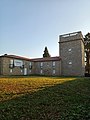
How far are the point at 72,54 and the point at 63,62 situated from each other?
344 cm

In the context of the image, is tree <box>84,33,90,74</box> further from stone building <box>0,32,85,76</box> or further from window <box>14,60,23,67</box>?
window <box>14,60,23,67</box>

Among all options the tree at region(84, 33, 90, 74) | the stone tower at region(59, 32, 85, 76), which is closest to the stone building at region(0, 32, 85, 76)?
the stone tower at region(59, 32, 85, 76)

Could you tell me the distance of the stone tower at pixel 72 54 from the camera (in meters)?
47.1

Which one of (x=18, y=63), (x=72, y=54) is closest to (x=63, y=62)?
(x=72, y=54)

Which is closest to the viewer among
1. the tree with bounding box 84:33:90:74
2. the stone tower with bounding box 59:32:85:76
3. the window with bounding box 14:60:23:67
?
the stone tower with bounding box 59:32:85:76

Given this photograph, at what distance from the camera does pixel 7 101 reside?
11203 millimetres

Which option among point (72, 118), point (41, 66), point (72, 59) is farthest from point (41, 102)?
point (41, 66)

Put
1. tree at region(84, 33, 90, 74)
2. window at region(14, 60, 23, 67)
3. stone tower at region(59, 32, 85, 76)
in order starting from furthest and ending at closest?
tree at region(84, 33, 90, 74)
window at region(14, 60, 23, 67)
stone tower at region(59, 32, 85, 76)

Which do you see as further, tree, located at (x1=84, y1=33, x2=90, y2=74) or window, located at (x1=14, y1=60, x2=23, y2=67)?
tree, located at (x1=84, y1=33, x2=90, y2=74)

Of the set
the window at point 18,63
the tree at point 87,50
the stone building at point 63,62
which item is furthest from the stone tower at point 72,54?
the window at point 18,63

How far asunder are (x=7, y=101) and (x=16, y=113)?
212 centimetres

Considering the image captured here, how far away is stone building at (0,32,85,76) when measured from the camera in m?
47.4

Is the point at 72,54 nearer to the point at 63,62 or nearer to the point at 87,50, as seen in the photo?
the point at 63,62

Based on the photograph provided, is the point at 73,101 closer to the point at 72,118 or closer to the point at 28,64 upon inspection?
the point at 72,118
